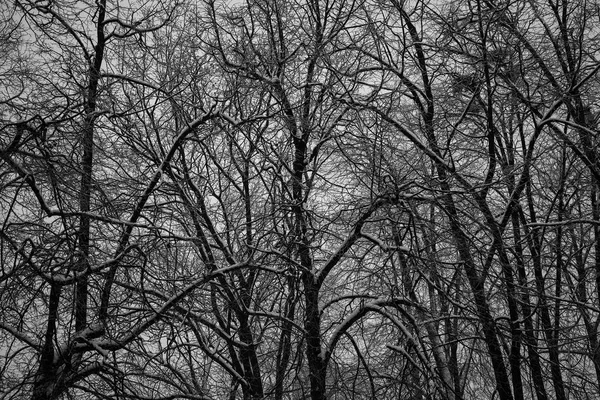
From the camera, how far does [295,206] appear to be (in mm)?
6969

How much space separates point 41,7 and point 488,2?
514 centimetres

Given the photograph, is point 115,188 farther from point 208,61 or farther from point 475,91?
point 475,91

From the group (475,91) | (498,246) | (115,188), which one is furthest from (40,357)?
(475,91)

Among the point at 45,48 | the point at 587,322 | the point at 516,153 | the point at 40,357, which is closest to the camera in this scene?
the point at 40,357

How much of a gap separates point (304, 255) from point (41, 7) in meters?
4.00

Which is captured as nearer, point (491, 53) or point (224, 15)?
point (491, 53)

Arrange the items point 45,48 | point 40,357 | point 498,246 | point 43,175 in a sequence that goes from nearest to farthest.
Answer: point 43,175, point 40,357, point 498,246, point 45,48

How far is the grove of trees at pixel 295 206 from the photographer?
5938 mm

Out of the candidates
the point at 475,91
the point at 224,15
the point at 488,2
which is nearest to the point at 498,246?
the point at 475,91

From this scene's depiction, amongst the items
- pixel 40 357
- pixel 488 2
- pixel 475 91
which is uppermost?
pixel 488 2

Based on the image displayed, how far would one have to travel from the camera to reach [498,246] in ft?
20.8

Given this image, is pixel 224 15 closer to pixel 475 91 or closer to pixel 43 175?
pixel 475 91

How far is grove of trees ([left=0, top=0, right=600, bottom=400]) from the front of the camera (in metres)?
5.94

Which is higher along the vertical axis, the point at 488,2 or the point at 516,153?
the point at 488,2
